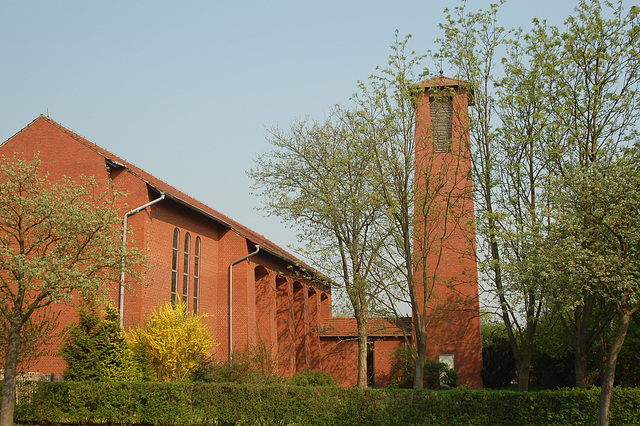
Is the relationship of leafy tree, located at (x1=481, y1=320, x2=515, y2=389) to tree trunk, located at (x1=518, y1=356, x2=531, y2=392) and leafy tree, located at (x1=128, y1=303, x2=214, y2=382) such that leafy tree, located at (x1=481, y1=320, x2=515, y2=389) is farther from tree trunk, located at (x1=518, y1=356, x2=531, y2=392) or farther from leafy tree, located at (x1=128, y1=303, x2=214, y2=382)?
leafy tree, located at (x1=128, y1=303, x2=214, y2=382)

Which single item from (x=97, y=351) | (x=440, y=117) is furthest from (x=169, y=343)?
(x=440, y=117)

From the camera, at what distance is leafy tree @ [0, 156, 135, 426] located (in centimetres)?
1221

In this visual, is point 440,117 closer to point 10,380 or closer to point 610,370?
point 610,370

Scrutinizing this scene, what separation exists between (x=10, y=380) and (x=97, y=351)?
10.1 ft

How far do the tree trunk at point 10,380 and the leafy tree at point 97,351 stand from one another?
2.77m

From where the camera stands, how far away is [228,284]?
24.4m

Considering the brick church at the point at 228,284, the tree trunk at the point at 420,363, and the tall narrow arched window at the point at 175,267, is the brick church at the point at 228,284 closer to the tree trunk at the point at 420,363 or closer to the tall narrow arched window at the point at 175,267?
the tall narrow arched window at the point at 175,267

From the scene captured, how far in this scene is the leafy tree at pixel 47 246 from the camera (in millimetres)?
12211

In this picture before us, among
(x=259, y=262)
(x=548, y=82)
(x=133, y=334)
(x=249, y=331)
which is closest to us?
(x=548, y=82)

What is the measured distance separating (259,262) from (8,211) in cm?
1467

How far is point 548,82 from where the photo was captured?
13.7m

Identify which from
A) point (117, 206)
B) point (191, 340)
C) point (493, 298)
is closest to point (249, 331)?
point (191, 340)

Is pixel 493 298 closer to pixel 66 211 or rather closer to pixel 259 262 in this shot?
pixel 66 211

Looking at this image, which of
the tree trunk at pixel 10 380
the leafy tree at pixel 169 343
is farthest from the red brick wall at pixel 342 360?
the tree trunk at pixel 10 380
